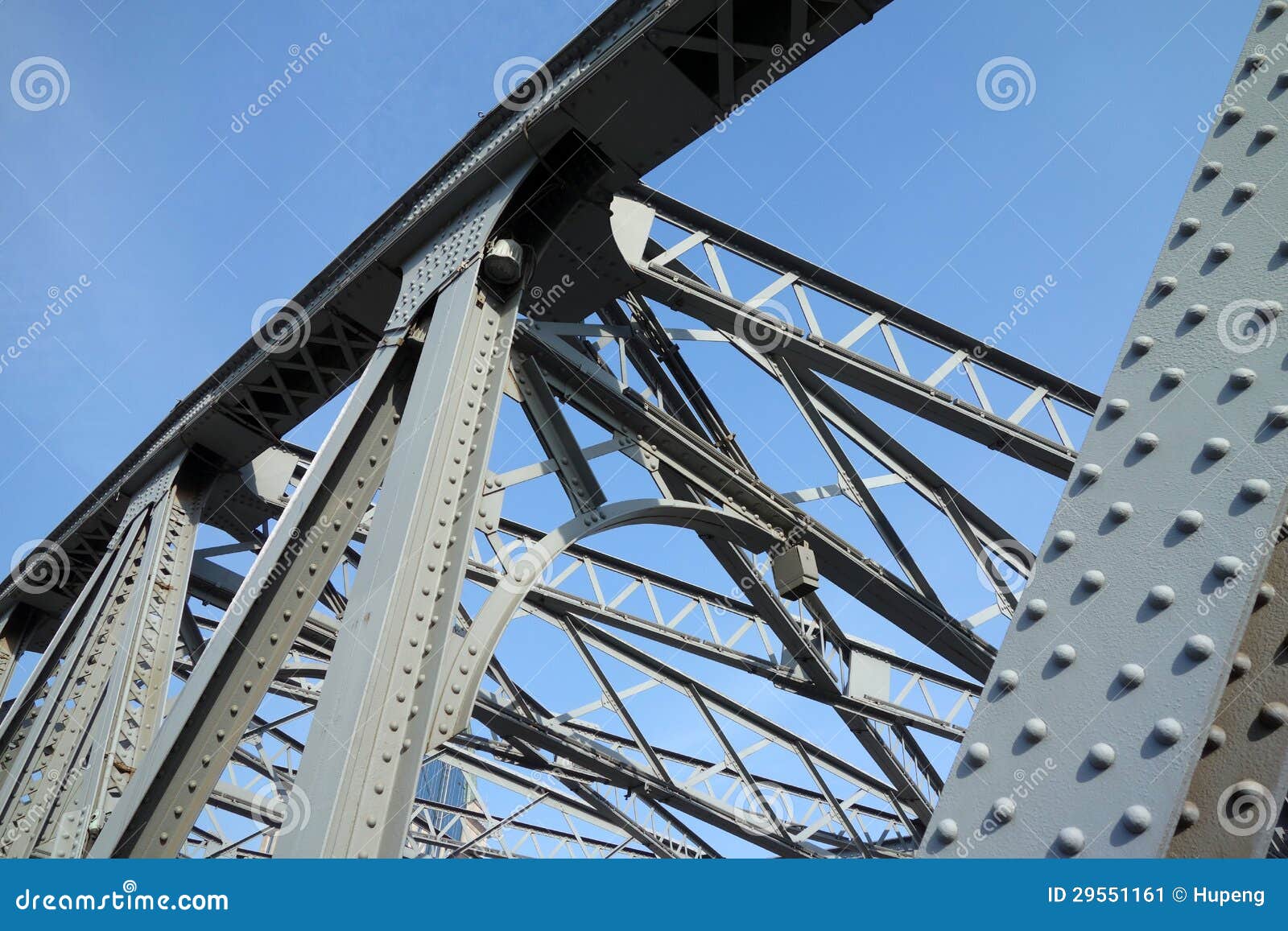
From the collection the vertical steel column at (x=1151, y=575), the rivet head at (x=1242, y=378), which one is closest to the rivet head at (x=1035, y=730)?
the vertical steel column at (x=1151, y=575)

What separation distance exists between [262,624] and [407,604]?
5.12 ft

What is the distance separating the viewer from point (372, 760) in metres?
5.21

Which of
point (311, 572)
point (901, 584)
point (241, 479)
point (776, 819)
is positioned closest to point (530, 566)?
point (311, 572)

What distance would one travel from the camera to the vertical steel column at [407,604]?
508 centimetres

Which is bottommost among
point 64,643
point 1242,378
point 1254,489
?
point 1254,489

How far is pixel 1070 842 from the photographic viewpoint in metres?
2.05

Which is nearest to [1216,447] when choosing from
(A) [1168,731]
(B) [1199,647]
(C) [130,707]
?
(B) [1199,647]

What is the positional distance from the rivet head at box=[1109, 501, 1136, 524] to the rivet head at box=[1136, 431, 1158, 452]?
0.45 ft

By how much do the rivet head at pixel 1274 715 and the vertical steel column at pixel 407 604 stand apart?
3.86m

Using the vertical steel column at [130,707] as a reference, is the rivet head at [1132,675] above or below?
below

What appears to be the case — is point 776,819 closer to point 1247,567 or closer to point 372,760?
point 372,760

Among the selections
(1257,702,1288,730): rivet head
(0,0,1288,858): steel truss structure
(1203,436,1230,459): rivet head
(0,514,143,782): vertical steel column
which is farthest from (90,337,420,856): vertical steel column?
(1257,702,1288,730): rivet head

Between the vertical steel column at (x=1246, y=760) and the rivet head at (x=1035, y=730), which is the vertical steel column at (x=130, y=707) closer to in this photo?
the rivet head at (x=1035, y=730)

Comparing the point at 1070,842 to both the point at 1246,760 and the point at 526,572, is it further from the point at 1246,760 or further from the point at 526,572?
the point at 526,572
